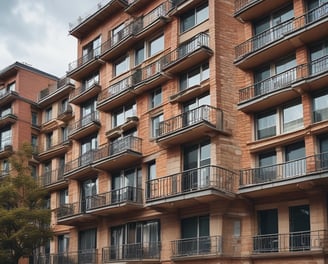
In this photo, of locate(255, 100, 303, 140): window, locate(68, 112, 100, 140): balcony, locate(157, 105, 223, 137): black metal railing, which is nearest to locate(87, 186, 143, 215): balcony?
locate(157, 105, 223, 137): black metal railing

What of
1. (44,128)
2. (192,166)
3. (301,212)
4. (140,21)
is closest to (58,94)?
(44,128)

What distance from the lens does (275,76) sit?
2697 centimetres

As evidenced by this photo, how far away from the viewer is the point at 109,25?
127ft

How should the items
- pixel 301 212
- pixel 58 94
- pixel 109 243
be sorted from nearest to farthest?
1. pixel 301 212
2. pixel 109 243
3. pixel 58 94

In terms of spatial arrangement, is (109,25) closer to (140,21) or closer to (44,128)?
(140,21)


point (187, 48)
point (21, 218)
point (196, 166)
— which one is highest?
point (187, 48)

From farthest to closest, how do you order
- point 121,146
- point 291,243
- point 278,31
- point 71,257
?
point 71,257, point 121,146, point 278,31, point 291,243

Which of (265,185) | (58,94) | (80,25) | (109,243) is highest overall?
(80,25)

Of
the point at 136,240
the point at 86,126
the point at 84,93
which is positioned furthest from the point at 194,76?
the point at 84,93

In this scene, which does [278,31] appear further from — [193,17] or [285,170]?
[285,170]

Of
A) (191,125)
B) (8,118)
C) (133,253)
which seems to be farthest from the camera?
(8,118)

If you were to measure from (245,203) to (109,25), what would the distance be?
1729 cm

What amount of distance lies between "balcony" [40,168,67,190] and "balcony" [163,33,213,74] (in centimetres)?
1440

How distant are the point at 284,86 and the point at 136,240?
11967 mm
